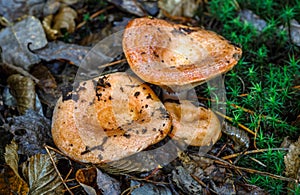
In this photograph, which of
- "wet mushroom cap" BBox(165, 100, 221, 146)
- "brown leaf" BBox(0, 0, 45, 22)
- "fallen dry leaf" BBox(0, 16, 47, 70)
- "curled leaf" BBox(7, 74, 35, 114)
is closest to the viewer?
"wet mushroom cap" BBox(165, 100, 221, 146)

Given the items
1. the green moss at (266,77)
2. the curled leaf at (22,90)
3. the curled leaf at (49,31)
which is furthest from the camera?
the curled leaf at (49,31)

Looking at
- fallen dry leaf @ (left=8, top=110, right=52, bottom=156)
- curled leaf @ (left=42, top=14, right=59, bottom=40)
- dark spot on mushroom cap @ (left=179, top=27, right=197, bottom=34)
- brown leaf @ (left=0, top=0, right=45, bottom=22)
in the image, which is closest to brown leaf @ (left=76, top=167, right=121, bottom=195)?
fallen dry leaf @ (left=8, top=110, right=52, bottom=156)

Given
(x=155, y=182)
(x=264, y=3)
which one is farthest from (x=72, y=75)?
(x=264, y=3)

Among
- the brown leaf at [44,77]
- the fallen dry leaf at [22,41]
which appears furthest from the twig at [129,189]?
the fallen dry leaf at [22,41]

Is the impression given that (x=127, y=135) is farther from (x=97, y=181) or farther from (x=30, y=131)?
(x=30, y=131)

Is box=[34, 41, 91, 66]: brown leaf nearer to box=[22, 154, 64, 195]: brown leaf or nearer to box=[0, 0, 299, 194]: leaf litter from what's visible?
box=[0, 0, 299, 194]: leaf litter

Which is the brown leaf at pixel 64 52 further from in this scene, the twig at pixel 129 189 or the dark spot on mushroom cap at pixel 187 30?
the twig at pixel 129 189
